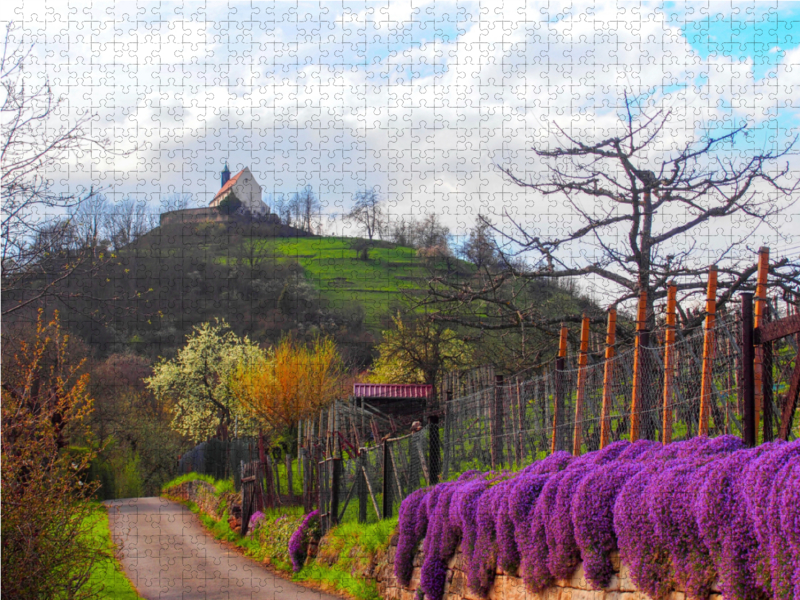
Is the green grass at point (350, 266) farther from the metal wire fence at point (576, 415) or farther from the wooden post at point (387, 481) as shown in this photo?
the metal wire fence at point (576, 415)

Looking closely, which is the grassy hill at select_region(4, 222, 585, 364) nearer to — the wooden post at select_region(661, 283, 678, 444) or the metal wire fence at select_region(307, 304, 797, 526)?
the metal wire fence at select_region(307, 304, 797, 526)

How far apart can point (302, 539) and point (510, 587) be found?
24.2ft

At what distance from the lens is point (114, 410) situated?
33781 millimetres

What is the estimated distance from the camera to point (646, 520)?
5969 millimetres

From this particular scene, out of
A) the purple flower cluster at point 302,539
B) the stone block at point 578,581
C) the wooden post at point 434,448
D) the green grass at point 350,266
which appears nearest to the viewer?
the stone block at point 578,581

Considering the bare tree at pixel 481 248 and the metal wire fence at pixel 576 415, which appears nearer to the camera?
the metal wire fence at pixel 576 415

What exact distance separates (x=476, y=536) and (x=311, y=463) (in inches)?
324

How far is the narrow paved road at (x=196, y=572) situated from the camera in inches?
483

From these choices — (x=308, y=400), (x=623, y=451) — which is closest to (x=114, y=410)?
(x=308, y=400)

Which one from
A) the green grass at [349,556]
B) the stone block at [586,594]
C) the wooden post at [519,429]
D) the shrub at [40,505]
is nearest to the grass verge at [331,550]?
the green grass at [349,556]

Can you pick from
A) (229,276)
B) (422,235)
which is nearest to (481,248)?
(422,235)

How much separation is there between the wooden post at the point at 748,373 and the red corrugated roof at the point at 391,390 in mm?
25056

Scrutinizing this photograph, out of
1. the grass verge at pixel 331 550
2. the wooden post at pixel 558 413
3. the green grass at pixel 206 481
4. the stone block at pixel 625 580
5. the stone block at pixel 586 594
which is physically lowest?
the green grass at pixel 206 481

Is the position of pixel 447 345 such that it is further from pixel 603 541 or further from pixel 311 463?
pixel 603 541
